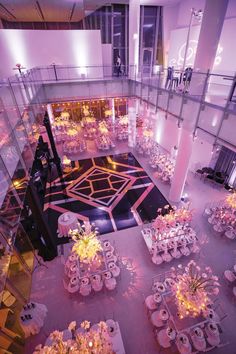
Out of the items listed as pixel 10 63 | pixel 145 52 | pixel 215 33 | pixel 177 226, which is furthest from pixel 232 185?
pixel 10 63

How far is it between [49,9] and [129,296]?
19.4 m

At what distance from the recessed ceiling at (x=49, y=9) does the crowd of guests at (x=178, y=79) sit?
1011 centimetres

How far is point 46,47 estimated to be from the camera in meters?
15.4

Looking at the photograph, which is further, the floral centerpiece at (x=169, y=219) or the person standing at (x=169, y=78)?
the person standing at (x=169, y=78)

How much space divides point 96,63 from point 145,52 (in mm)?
6470

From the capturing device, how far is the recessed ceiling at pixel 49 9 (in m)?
13.3

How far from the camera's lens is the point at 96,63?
55.3ft

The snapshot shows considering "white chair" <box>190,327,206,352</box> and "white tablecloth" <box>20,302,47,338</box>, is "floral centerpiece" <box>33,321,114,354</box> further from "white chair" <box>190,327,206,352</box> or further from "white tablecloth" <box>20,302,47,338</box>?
"white chair" <box>190,327,206,352</box>

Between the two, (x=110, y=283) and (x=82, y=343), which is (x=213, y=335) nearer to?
(x=110, y=283)

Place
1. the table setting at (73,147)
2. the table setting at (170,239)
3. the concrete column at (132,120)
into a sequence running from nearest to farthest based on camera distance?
the table setting at (170,239) < the concrete column at (132,120) < the table setting at (73,147)

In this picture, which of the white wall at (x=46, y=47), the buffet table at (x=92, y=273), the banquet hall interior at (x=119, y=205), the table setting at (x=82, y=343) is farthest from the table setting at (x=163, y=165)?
the white wall at (x=46, y=47)

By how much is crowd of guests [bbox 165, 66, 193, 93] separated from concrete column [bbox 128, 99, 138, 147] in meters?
5.42

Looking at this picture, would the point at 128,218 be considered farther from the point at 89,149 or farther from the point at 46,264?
the point at 89,149

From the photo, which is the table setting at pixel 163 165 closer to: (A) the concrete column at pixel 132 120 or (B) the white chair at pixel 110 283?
(A) the concrete column at pixel 132 120
